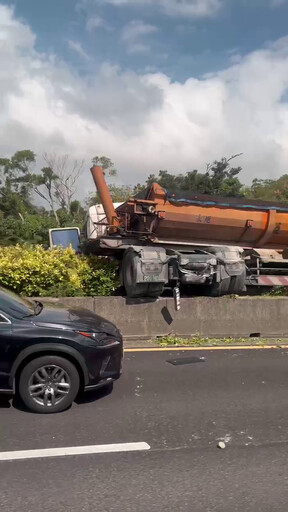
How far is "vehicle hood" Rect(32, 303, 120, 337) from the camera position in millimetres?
5020

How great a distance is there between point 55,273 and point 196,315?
288cm

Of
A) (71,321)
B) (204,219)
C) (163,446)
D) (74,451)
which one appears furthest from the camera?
(204,219)

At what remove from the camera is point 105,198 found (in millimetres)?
10156

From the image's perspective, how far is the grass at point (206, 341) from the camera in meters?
8.41

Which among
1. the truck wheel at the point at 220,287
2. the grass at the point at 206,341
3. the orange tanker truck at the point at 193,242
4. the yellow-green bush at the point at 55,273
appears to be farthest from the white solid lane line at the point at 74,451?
the truck wheel at the point at 220,287

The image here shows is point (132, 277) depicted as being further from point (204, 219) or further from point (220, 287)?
point (204, 219)

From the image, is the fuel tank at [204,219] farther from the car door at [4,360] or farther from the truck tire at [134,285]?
the car door at [4,360]

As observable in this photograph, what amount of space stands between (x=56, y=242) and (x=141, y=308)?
518 centimetres

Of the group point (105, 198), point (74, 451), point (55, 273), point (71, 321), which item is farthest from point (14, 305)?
point (105, 198)

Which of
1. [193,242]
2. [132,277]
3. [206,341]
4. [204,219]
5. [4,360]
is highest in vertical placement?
[204,219]

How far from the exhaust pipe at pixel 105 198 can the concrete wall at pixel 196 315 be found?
1.89 metres

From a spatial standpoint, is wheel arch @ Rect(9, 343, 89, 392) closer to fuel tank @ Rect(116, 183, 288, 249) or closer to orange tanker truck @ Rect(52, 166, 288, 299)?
orange tanker truck @ Rect(52, 166, 288, 299)

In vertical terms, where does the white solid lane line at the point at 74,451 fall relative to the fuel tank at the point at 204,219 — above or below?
below

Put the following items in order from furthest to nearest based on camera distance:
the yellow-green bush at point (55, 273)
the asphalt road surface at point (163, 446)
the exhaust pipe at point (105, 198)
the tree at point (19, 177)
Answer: the tree at point (19, 177)
the exhaust pipe at point (105, 198)
the yellow-green bush at point (55, 273)
the asphalt road surface at point (163, 446)
